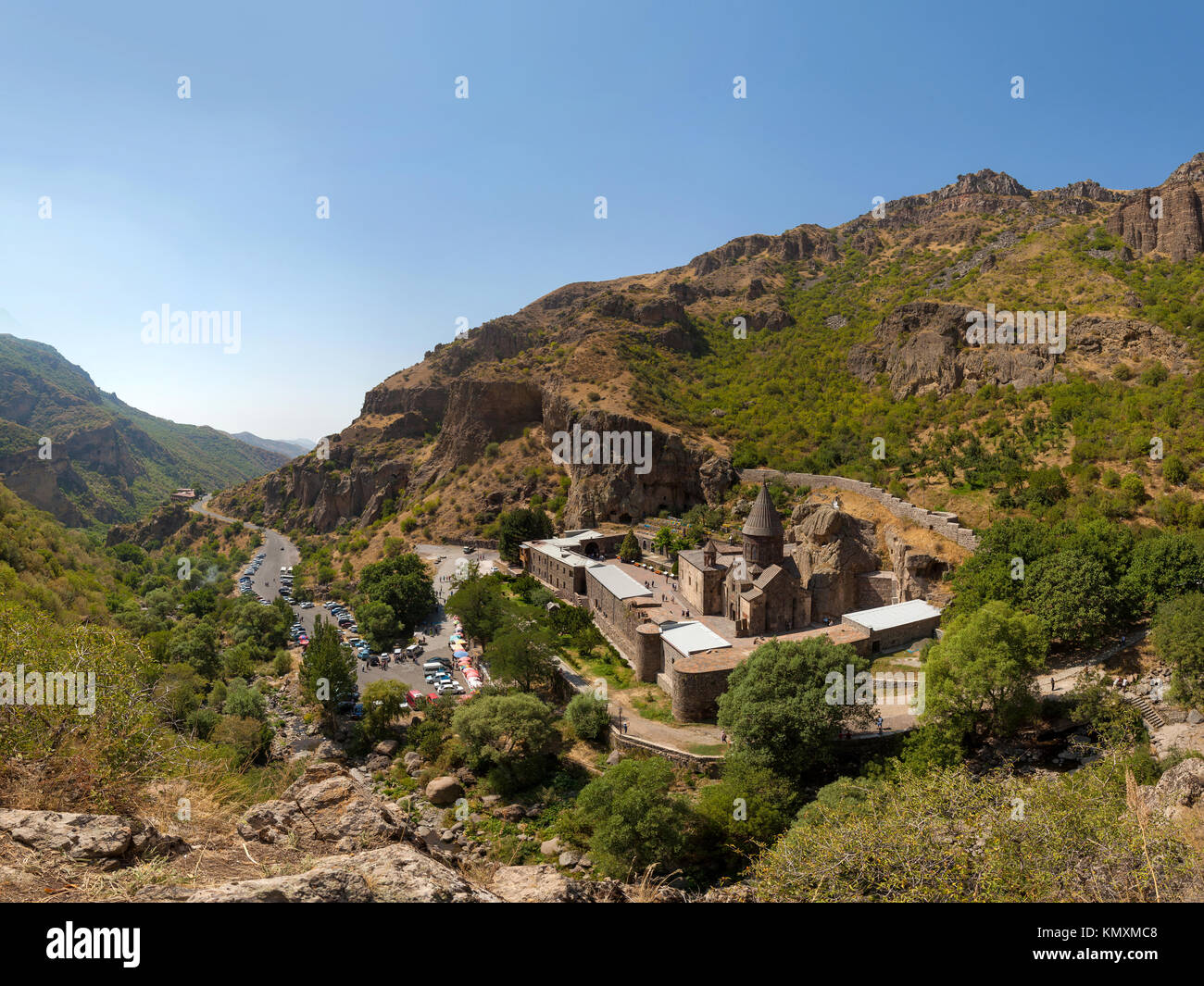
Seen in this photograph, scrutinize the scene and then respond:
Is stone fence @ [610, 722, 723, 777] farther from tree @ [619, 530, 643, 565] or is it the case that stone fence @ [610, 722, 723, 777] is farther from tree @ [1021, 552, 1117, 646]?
tree @ [619, 530, 643, 565]

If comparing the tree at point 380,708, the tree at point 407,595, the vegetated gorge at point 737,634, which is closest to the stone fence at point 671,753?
the vegetated gorge at point 737,634

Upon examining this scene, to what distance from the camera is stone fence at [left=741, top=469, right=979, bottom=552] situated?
3119 centimetres

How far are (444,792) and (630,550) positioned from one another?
24578mm

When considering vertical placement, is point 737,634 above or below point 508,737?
above

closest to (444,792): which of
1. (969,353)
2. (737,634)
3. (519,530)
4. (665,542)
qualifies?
(737,634)

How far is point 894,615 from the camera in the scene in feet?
94.6

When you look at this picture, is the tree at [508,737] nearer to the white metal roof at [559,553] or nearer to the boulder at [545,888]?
the white metal roof at [559,553]

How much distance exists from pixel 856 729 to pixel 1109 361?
1424 inches

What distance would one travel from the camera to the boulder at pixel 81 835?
4.96 meters

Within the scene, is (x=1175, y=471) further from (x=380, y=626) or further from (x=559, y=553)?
(x=380, y=626)

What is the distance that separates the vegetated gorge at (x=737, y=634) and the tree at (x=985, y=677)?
15cm

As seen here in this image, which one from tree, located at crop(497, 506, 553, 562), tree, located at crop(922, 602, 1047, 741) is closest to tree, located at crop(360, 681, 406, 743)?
tree, located at crop(497, 506, 553, 562)
